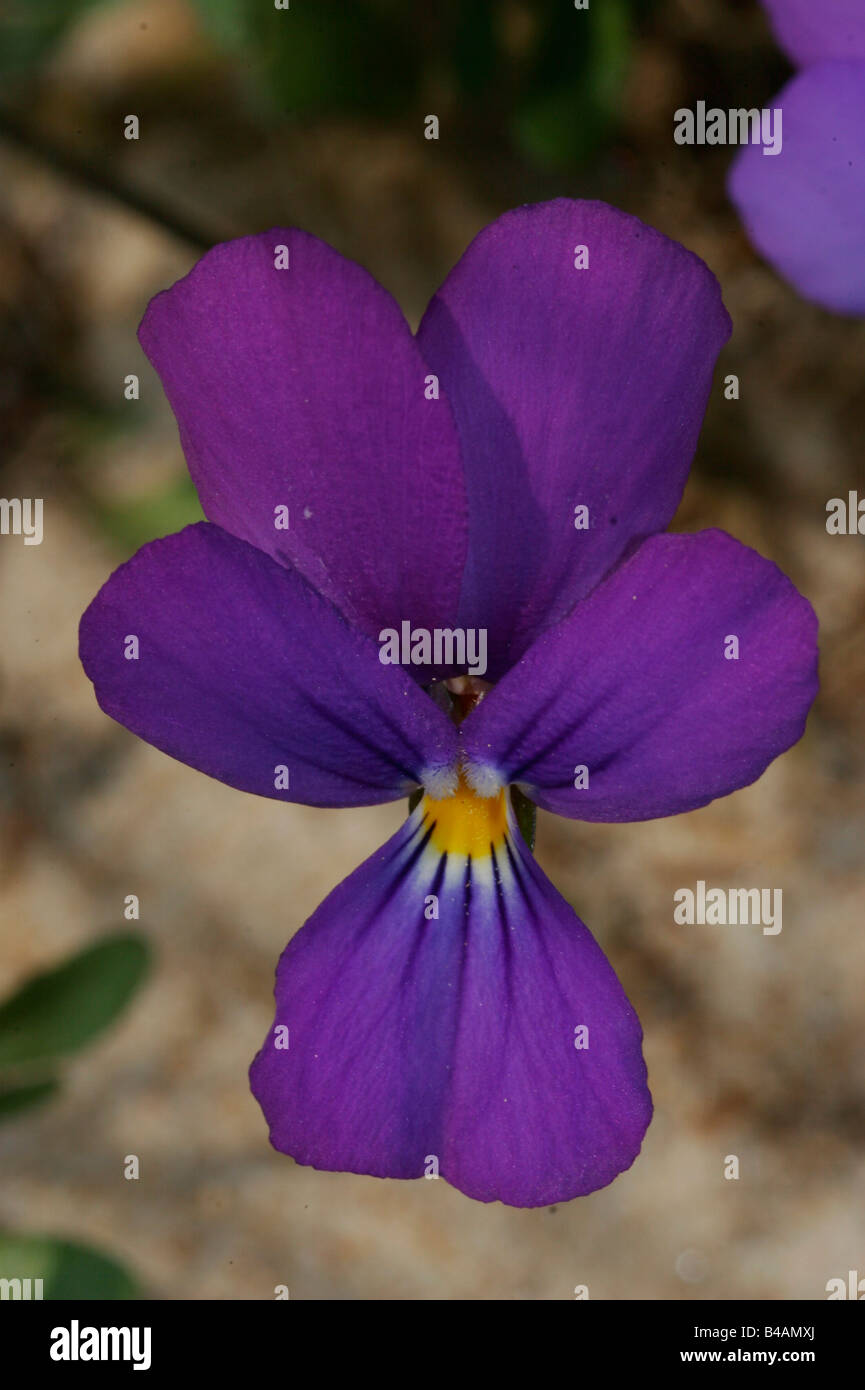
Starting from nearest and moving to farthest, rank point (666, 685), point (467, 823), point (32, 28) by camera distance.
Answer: point (666, 685), point (467, 823), point (32, 28)

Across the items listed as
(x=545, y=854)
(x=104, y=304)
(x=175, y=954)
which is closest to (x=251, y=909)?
(x=175, y=954)

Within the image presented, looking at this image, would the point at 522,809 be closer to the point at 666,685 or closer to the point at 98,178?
the point at 666,685

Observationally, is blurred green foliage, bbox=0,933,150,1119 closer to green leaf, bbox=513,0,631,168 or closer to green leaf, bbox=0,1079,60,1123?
green leaf, bbox=0,1079,60,1123

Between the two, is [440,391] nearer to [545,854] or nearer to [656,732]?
[656,732]

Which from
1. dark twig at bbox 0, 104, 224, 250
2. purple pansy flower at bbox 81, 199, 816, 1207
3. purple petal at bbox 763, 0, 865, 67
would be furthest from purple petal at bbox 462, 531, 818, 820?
dark twig at bbox 0, 104, 224, 250

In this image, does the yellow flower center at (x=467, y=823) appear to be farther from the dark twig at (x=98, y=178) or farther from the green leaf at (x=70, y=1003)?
the dark twig at (x=98, y=178)

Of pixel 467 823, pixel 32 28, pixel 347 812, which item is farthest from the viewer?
pixel 347 812

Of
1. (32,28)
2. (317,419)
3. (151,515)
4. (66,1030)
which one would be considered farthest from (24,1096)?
(32,28)
